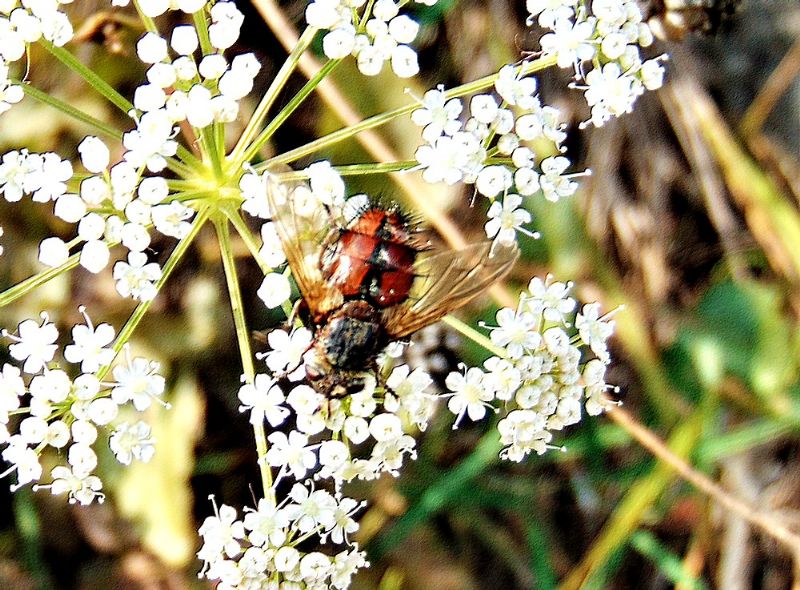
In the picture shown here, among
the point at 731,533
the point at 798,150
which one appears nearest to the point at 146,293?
the point at 731,533

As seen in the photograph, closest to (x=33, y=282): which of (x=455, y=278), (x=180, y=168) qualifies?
(x=180, y=168)

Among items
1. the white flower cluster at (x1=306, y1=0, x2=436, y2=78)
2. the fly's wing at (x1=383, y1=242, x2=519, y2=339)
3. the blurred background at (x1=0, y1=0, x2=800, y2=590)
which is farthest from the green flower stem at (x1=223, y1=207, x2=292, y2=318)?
the blurred background at (x1=0, y1=0, x2=800, y2=590)

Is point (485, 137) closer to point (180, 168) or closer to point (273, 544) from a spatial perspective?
point (180, 168)

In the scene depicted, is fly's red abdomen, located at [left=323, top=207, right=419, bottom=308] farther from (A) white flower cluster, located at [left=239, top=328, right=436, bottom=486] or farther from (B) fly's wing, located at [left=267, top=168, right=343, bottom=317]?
(A) white flower cluster, located at [left=239, top=328, right=436, bottom=486]

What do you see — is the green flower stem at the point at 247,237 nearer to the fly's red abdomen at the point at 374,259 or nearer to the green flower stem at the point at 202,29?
the fly's red abdomen at the point at 374,259

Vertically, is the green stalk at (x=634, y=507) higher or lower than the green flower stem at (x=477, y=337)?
lower

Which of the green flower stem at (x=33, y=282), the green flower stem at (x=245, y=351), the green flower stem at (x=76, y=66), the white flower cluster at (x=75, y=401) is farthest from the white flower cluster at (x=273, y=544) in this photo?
the green flower stem at (x=76, y=66)

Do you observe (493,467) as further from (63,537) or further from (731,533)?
(63,537)
